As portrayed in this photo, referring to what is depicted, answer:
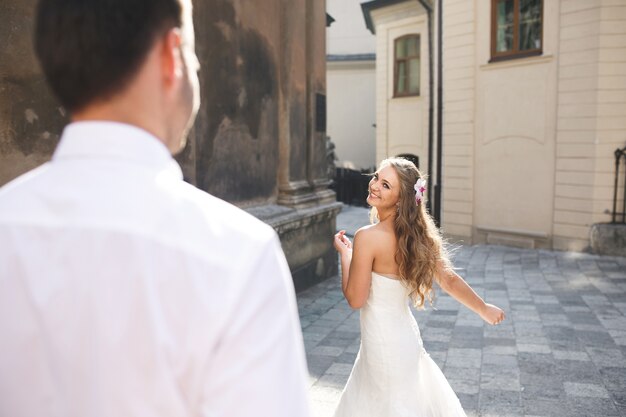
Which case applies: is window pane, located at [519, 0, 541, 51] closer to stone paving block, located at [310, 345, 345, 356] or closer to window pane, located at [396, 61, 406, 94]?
window pane, located at [396, 61, 406, 94]

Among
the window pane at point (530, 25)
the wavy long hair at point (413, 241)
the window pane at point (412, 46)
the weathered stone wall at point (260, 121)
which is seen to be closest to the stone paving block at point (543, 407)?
the wavy long hair at point (413, 241)

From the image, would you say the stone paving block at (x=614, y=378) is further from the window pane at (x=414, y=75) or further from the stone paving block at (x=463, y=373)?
the window pane at (x=414, y=75)

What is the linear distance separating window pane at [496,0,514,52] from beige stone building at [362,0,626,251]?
0.02 metres

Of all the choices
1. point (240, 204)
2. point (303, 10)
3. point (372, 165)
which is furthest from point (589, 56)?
point (372, 165)

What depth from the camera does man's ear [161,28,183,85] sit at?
1064mm

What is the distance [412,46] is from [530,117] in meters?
7.04

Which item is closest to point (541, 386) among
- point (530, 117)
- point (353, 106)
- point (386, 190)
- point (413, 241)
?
point (413, 241)

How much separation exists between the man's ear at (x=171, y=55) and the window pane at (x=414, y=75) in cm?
1857

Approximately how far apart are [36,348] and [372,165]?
2866cm

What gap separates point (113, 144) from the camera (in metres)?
1.02

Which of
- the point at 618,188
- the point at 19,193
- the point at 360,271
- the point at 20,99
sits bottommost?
the point at 618,188

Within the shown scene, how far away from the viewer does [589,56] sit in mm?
11891

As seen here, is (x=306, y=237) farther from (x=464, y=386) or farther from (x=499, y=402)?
(x=499, y=402)

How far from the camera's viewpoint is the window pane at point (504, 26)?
44.5 feet
